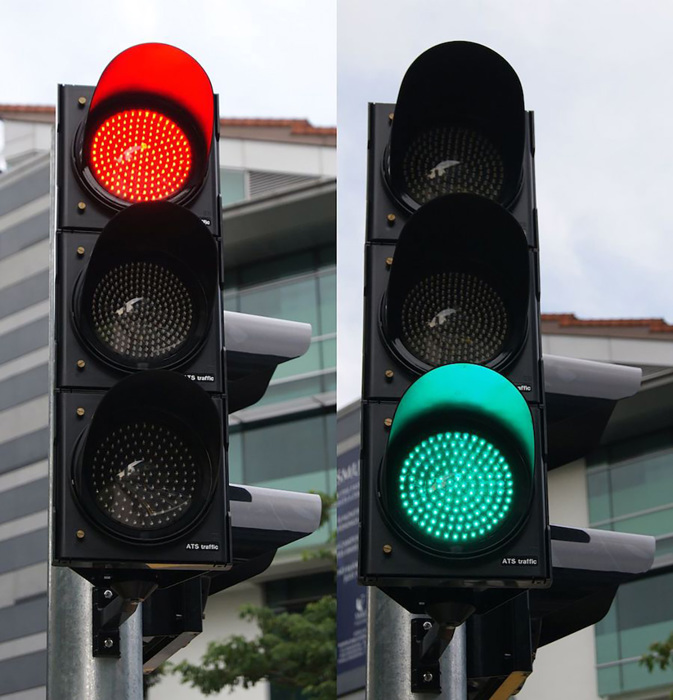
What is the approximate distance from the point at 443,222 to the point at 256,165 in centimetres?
3051

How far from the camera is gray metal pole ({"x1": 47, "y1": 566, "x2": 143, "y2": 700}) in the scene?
289 centimetres

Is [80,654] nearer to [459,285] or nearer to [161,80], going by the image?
[459,285]

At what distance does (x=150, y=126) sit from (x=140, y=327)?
1.63 feet

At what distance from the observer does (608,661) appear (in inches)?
942

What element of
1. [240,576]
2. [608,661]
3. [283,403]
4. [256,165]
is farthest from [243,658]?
[240,576]

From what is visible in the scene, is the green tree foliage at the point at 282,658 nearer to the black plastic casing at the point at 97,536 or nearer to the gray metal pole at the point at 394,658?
the gray metal pole at the point at 394,658

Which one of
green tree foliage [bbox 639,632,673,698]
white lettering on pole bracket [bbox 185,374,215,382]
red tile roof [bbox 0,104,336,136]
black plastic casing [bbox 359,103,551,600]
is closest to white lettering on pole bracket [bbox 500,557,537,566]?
Result: black plastic casing [bbox 359,103,551,600]

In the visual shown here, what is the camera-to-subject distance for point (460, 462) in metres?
2.55

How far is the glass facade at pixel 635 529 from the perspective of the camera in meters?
23.6

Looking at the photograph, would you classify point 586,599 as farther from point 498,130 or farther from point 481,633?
point 498,130

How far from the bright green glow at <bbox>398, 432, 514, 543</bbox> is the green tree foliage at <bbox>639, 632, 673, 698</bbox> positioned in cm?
2004

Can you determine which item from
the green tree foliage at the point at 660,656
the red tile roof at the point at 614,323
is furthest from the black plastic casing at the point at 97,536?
the red tile roof at the point at 614,323

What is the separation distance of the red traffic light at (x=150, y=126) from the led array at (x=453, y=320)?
1.83 feet

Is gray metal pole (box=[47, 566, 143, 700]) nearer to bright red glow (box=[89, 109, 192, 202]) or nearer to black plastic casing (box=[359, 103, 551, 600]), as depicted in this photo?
black plastic casing (box=[359, 103, 551, 600])
